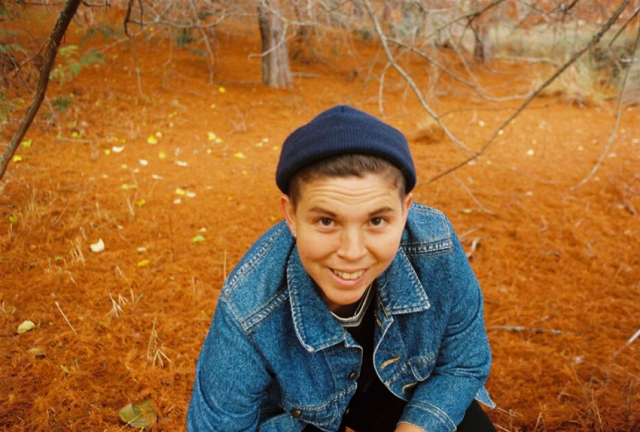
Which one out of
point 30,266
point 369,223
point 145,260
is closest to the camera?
point 369,223

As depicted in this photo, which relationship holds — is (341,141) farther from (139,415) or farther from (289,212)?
(139,415)

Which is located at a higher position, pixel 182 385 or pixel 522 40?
pixel 522 40

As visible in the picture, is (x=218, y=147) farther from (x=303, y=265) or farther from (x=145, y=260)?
(x=303, y=265)

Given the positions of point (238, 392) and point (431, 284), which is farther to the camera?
point (431, 284)

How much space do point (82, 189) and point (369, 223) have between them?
12.2 feet

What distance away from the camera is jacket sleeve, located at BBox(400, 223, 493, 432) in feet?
4.83

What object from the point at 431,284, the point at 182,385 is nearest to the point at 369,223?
the point at 431,284

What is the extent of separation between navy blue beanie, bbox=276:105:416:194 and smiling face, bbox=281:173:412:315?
→ 2.5 inches

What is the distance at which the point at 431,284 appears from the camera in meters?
1.46

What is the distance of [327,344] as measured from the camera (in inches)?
53.5

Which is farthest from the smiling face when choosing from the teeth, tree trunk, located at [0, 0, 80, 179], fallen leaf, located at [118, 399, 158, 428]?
fallen leaf, located at [118, 399, 158, 428]

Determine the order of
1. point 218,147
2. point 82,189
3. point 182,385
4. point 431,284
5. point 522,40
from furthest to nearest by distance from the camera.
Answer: point 522,40
point 218,147
point 82,189
point 182,385
point 431,284

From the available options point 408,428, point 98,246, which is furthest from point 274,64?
point 408,428

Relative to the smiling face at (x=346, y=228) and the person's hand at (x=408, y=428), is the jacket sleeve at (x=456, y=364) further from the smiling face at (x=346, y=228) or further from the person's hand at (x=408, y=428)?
the smiling face at (x=346, y=228)
